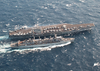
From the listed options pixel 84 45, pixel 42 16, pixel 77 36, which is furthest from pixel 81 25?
pixel 42 16

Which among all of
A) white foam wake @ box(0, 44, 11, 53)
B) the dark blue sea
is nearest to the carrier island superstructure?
the dark blue sea

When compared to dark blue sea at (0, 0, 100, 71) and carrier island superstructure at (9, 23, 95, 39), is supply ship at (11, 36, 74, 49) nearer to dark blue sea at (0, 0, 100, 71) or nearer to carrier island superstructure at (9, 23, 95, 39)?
dark blue sea at (0, 0, 100, 71)

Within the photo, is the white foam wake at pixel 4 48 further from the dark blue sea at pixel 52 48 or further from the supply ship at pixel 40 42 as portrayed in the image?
the supply ship at pixel 40 42

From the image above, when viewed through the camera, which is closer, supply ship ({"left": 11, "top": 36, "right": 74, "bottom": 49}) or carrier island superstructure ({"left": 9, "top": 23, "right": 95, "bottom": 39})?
supply ship ({"left": 11, "top": 36, "right": 74, "bottom": 49})

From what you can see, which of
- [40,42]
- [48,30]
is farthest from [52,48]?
[48,30]

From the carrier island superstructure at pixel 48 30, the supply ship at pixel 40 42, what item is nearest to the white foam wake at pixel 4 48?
the supply ship at pixel 40 42

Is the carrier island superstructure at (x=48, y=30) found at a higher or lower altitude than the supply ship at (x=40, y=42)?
higher
